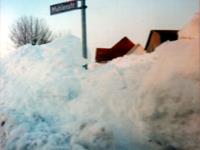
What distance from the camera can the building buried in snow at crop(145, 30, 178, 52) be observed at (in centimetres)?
243

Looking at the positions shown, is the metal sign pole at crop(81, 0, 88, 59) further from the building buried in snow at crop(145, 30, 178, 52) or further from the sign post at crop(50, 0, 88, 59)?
the building buried in snow at crop(145, 30, 178, 52)

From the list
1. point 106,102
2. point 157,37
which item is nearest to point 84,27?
point 157,37

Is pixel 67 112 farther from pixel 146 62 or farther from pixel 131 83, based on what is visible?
pixel 146 62

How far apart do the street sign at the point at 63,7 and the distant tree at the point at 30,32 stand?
1.41 feet

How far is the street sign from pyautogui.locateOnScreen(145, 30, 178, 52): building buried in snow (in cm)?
60

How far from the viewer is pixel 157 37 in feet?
8.21

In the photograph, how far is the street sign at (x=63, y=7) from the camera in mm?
2443

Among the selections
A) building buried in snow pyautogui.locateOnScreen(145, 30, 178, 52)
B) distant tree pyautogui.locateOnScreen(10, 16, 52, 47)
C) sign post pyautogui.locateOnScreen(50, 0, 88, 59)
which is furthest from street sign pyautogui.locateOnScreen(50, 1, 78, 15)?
building buried in snow pyautogui.locateOnScreen(145, 30, 178, 52)

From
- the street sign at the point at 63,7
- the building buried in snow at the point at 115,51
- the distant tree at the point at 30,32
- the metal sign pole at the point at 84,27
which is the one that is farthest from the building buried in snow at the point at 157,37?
the distant tree at the point at 30,32

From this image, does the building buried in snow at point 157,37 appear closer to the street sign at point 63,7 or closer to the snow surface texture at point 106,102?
the snow surface texture at point 106,102

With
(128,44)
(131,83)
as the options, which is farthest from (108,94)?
(128,44)

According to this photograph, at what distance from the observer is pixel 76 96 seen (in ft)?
6.72

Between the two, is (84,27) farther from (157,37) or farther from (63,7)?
(157,37)

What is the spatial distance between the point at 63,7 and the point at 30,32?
78 cm
